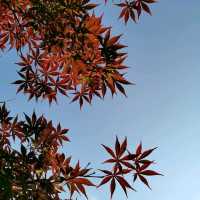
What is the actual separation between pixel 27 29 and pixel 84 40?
1952mm

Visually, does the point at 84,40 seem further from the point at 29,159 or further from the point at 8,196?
the point at 8,196

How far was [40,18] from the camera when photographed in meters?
5.10

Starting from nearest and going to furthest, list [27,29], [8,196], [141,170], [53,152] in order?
[8,196] < [141,170] < [53,152] < [27,29]

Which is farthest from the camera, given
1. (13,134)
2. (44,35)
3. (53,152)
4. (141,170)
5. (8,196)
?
(13,134)

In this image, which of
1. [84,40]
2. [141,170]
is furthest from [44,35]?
[141,170]

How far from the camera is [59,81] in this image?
249 inches

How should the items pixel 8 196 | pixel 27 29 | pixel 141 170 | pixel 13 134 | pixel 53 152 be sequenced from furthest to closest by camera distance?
pixel 27 29 → pixel 13 134 → pixel 53 152 → pixel 141 170 → pixel 8 196

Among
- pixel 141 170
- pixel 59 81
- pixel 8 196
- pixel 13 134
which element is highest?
pixel 59 81

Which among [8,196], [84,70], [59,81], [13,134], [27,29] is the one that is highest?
[27,29]

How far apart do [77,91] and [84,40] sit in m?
1.83

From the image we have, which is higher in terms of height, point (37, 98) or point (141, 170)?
point (37, 98)

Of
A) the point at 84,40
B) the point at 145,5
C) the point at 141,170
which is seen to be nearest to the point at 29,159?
the point at 141,170

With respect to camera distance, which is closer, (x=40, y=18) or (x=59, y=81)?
(x=40, y=18)

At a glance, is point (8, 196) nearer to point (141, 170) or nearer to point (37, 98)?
point (141, 170)
